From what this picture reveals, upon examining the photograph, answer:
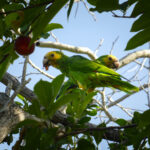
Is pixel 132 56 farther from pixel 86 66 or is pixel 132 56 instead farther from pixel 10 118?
pixel 10 118

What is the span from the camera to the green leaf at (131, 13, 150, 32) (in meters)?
0.40

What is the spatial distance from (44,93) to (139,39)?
264 mm

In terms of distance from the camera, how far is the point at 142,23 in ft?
1.32

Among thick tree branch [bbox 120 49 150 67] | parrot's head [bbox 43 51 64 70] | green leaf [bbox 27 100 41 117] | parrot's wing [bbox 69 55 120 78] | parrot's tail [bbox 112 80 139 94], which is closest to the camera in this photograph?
green leaf [bbox 27 100 41 117]

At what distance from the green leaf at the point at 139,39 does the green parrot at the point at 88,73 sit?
135cm

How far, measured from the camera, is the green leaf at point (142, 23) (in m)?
0.40

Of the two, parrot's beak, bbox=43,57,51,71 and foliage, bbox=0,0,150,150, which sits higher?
foliage, bbox=0,0,150,150

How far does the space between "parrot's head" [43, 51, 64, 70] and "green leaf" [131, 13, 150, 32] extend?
200 cm

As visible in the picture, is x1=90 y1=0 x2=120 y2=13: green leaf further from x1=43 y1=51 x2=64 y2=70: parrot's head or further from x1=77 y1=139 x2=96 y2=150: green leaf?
x1=43 y1=51 x2=64 y2=70: parrot's head

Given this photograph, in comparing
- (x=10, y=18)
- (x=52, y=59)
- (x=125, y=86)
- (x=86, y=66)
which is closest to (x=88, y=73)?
(x=86, y=66)

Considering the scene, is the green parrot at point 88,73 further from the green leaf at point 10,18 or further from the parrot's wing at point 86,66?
the green leaf at point 10,18

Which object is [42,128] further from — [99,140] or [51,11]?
[51,11]

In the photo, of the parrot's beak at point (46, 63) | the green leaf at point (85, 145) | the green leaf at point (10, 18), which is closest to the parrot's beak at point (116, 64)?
the parrot's beak at point (46, 63)

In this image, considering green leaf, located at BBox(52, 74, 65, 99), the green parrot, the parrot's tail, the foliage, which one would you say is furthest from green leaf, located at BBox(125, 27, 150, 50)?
the parrot's tail
